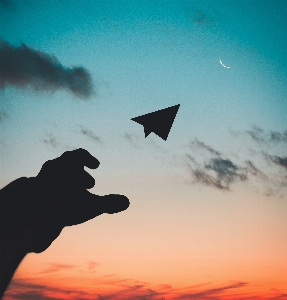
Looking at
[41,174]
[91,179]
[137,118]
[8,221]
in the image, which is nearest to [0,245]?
[8,221]

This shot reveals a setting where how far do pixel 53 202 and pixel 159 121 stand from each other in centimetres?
281

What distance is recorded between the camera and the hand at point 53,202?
2.37m

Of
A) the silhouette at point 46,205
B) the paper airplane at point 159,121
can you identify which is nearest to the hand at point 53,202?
the silhouette at point 46,205

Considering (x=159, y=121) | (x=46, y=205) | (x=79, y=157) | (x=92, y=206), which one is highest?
(x=159, y=121)

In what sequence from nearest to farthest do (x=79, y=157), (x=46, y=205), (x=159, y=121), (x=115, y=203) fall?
(x=46, y=205) → (x=79, y=157) → (x=115, y=203) → (x=159, y=121)

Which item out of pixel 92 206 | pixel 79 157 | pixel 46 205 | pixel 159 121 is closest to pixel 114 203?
pixel 92 206

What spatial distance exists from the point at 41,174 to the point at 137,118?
8.41 ft

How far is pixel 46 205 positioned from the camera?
2609 millimetres

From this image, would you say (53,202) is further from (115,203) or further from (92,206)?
(115,203)

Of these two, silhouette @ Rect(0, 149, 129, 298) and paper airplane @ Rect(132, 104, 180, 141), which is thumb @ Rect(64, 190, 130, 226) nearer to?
silhouette @ Rect(0, 149, 129, 298)

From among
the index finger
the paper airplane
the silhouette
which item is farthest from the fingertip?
the paper airplane

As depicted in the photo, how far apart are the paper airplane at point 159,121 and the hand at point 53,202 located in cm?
220

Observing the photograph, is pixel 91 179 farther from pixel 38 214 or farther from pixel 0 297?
pixel 0 297

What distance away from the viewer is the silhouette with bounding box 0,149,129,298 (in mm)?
2225
